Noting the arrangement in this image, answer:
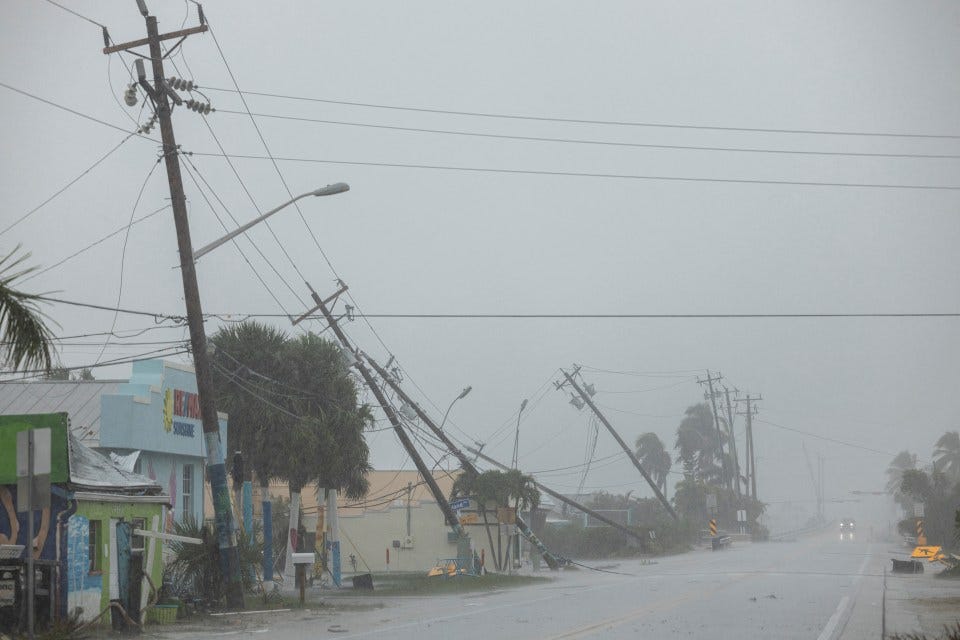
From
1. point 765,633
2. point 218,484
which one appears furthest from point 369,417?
point 765,633

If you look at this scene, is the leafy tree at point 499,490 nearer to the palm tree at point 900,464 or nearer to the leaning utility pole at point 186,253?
the leaning utility pole at point 186,253

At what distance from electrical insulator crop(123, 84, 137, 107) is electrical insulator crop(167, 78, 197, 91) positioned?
692mm

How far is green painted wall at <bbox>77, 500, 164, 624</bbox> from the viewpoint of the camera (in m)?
20.0

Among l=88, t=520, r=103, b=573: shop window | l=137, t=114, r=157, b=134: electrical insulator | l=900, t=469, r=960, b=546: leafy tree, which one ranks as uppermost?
l=137, t=114, r=157, b=134: electrical insulator

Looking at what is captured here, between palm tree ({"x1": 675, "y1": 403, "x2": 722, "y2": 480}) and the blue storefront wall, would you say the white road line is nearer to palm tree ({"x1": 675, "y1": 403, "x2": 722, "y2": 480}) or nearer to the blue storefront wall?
the blue storefront wall

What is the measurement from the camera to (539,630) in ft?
61.9

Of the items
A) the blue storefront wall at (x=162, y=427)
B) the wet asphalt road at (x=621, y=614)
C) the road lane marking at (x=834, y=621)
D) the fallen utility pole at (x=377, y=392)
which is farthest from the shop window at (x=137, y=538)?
the fallen utility pole at (x=377, y=392)

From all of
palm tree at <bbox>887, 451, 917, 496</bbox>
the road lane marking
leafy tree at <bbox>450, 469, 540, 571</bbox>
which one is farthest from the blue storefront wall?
palm tree at <bbox>887, 451, 917, 496</bbox>

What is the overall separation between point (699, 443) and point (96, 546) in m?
127

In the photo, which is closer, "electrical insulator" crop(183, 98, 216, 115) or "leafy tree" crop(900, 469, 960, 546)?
"electrical insulator" crop(183, 98, 216, 115)

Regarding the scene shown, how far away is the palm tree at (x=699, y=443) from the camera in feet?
461

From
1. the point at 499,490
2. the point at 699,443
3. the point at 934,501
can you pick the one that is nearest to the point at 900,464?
the point at 699,443

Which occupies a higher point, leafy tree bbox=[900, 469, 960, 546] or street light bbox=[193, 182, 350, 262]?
street light bbox=[193, 182, 350, 262]

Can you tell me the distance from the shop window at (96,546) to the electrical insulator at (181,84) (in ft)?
28.6
